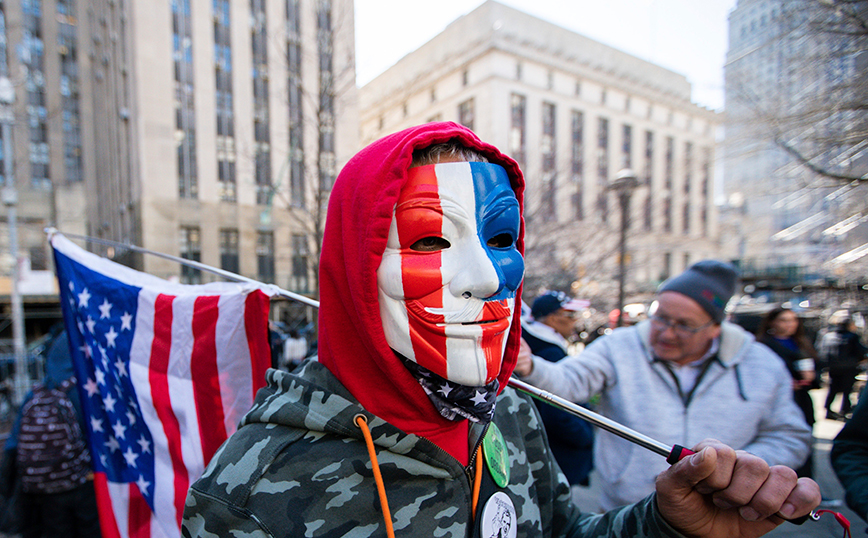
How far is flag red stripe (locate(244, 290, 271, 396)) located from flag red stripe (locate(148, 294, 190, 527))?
44 cm

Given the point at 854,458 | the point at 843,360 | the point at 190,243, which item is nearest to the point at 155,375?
the point at 854,458

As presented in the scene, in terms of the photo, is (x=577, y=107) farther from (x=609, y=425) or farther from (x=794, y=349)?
(x=609, y=425)

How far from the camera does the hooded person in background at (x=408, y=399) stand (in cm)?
105

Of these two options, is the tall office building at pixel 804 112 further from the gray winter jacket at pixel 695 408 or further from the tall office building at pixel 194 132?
the tall office building at pixel 194 132

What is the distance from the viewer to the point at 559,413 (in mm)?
2910

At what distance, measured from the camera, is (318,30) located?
6574 mm

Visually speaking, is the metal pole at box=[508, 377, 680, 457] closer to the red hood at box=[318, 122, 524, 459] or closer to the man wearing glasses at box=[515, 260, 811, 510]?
the red hood at box=[318, 122, 524, 459]

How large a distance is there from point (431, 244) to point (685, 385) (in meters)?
1.84

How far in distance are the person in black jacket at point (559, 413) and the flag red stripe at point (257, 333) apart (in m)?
1.89

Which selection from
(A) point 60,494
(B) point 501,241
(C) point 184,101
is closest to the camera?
(B) point 501,241

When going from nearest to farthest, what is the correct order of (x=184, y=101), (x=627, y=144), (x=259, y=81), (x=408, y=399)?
(x=408, y=399)
(x=184, y=101)
(x=259, y=81)
(x=627, y=144)

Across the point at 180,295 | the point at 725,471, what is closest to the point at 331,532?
the point at 725,471

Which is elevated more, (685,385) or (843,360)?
(685,385)

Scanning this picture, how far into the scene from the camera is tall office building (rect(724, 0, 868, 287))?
441cm
